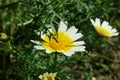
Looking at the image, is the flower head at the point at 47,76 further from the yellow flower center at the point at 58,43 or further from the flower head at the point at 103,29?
the flower head at the point at 103,29

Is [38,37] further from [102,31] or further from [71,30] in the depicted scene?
[102,31]

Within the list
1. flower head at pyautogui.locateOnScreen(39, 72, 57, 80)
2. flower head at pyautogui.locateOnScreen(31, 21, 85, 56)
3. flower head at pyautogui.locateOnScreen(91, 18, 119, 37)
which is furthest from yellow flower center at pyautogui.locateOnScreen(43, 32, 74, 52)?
flower head at pyautogui.locateOnScreen(91, 18, 119, 37)

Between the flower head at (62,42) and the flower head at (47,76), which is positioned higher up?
the flower head at (62,42)

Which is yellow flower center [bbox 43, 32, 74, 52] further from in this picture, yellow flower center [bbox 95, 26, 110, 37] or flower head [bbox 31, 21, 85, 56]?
yellow flower center [bbox 95, 26, 110, 37]

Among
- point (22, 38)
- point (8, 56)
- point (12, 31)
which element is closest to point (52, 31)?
point (22, 38)

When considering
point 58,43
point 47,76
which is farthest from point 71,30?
point 47,76

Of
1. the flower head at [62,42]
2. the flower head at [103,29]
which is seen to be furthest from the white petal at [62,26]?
the flower head at [103,29]

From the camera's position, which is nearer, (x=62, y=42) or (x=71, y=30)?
(x=62, y=42)

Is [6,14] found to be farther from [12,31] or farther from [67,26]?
[67,26]
